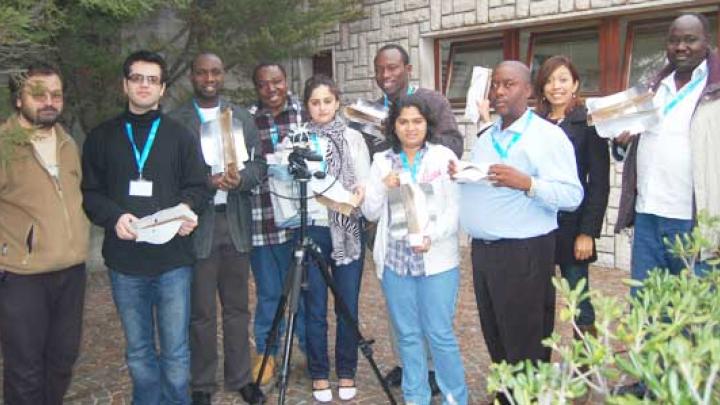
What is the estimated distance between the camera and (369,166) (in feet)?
12.5

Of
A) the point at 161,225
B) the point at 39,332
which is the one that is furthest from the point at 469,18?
the point at 39,332

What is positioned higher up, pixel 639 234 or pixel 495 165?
pixel 495 165

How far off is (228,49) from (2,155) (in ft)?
15.3

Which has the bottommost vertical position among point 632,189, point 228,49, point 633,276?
point 633,276

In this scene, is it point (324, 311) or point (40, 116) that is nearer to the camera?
point (40, 116)

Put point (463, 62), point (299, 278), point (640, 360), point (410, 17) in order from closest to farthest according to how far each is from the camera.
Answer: point (640, 360) → point (299, 278) → point (463, 62) → point (410, 17)

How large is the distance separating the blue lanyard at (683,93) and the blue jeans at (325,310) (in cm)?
182

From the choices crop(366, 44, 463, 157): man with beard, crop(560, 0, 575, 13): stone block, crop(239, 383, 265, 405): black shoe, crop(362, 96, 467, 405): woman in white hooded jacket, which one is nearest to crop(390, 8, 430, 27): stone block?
crop(560, 0, 575, 13): stone block

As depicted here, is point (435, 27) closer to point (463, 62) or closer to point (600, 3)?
point (463, 62)

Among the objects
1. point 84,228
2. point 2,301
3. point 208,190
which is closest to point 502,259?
point 208,190

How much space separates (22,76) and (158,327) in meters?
1.39

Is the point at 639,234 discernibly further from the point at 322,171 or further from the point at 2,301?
the point at 2,301

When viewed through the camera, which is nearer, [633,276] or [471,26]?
[633,276]

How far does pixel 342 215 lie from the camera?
3.73 metres
